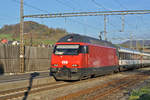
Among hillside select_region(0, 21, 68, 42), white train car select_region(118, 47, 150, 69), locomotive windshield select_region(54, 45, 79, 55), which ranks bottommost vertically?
white train car select_region(118, 47, 150, 69)

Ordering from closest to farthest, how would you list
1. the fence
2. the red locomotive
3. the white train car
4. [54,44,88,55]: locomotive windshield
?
1. the red locomotive
2. [54,44,88,55]: locomotive windshield
3. the fence
4. the white train car

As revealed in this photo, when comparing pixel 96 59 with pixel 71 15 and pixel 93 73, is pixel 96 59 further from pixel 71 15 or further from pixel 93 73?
pixel 71 15

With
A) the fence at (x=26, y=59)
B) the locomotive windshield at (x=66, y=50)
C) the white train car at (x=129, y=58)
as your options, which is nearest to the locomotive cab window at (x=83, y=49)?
the locomotive windshield at (x=66, y=50)

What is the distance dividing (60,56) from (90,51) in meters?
2.52

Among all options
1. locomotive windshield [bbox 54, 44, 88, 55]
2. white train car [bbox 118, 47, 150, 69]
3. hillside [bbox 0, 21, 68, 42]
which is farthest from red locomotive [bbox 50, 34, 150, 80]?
hillside [bbox 0, 21, 68, 42]

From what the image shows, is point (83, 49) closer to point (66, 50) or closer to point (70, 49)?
point (70, 49)

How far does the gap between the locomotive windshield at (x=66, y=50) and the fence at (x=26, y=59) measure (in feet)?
30.6

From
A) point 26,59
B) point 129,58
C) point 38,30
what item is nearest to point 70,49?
point 26,59

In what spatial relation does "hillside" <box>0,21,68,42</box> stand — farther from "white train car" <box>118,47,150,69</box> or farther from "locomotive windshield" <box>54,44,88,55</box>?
"locomotive windshield" <box>54,44,88,55</box>

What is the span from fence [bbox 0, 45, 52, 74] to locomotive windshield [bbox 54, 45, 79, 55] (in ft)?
30.6

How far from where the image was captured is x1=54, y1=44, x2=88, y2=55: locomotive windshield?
14.6 m

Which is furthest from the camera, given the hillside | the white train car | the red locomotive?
the hillside

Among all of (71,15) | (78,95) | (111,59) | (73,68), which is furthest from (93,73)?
(71,15)

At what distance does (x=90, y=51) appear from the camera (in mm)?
15961
